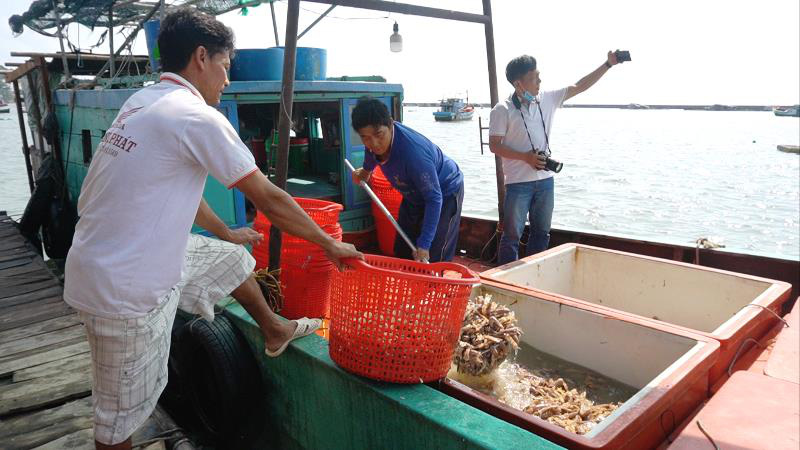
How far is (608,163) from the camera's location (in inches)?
1325

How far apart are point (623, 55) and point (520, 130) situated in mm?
1138

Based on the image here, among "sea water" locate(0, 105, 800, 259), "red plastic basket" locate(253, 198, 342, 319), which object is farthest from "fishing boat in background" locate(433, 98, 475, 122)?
"red plastic basket" locate(253, 198, 342, 319)

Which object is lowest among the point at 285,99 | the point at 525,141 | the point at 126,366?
the point at 126,366

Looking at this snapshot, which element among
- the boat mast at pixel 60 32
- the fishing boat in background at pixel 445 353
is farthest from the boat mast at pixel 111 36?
the boat mast at pixel 60 32

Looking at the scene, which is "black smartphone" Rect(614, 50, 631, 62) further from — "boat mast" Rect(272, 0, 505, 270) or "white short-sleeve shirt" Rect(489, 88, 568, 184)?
"boat mast" Rect(272, 0, 505, 270)

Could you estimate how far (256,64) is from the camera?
4504mm

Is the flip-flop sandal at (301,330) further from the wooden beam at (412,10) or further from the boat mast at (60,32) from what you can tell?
the boat mast at (60,32)

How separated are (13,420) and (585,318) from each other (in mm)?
3488

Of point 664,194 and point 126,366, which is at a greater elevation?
point 126,366

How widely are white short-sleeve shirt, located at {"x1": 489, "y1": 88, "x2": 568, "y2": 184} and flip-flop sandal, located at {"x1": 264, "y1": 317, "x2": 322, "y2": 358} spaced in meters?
2.38

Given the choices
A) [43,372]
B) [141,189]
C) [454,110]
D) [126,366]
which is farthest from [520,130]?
[454,110]

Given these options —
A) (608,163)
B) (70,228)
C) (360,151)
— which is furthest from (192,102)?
(608,163)

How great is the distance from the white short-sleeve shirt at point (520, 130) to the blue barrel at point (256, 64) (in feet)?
6.53

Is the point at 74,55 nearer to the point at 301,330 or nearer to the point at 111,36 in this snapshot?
the point at 111,36
